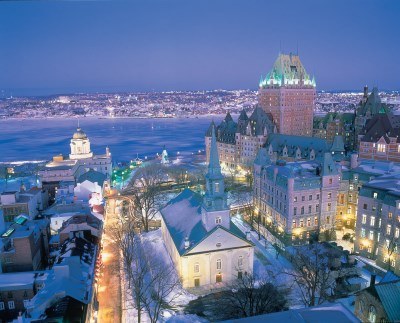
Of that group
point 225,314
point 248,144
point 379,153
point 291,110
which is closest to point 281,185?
point 225,314

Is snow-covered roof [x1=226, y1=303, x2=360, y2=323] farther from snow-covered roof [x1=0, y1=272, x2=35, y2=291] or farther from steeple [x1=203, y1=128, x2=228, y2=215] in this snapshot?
snow-covered roof [x1=0, y1=272, x2=35, y2=291]

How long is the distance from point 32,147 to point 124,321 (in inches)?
4220

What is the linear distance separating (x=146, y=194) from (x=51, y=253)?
1490 cm

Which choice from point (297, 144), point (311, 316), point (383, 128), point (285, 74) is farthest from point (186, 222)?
point (285, 74)

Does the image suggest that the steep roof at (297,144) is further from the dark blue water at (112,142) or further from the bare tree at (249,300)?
the dark blue water at (112,142)

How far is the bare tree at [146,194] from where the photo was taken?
43625 mm

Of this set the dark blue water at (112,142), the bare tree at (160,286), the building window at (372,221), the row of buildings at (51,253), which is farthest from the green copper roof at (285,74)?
the bare tree at (160,286)

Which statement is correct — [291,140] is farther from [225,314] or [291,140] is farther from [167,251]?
[225,314]

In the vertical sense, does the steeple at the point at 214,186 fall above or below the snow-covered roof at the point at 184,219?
above

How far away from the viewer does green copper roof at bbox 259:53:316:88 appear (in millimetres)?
82000

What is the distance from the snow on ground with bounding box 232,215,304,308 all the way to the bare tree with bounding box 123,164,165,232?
1359 cm

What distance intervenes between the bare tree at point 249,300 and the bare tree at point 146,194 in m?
16.9

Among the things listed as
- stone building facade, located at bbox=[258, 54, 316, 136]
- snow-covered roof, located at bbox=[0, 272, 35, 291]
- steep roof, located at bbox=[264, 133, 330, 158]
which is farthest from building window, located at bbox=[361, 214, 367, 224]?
stone building facade, located at bbox=[258, 54, 316, 136]

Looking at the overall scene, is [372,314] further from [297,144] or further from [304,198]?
[297,144]
